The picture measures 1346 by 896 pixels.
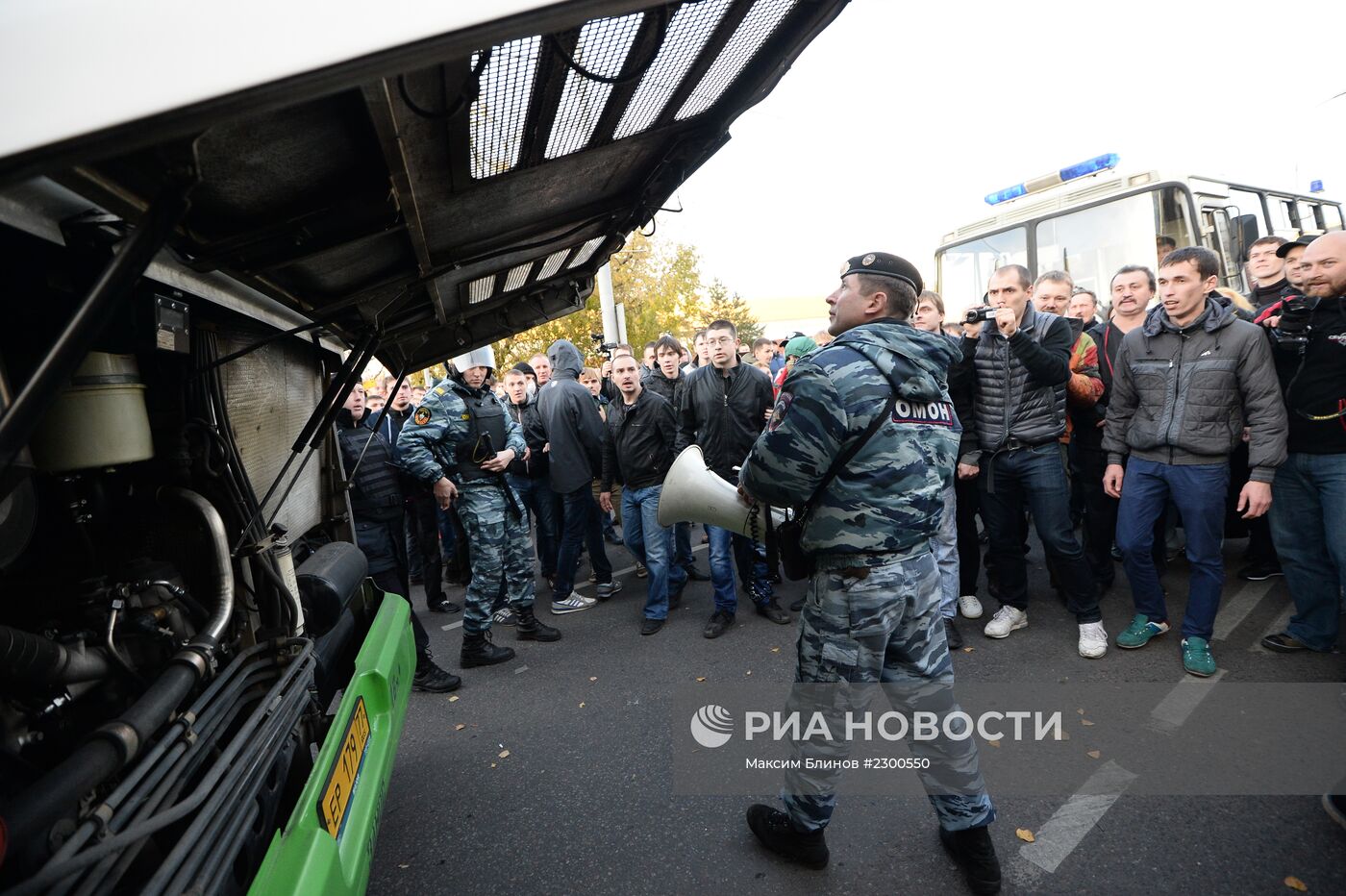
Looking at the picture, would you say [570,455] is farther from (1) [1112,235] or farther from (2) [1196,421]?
(1) [1112,235]

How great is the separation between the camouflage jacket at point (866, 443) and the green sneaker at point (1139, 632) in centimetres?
236

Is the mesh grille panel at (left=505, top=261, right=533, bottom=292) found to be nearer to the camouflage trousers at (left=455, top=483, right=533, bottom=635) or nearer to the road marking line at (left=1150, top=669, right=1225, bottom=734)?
the camouflage trousers at (left=455, top=483, right=533, bottom=635)

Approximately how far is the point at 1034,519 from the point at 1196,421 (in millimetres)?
898

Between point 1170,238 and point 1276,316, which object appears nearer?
point 1276,316

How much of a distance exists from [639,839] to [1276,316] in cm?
391

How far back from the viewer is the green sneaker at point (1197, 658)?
3334 millimetres

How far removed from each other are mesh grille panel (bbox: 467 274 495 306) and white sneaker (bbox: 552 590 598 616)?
305 centimetres

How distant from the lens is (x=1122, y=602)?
14.1ft

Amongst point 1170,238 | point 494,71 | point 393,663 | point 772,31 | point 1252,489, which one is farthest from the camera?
point 1170,238

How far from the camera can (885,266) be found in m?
2.27

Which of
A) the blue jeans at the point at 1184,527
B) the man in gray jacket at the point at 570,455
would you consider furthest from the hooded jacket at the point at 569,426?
the blue jeans at the point at 1184,527

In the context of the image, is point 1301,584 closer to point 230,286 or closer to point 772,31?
point 772,31

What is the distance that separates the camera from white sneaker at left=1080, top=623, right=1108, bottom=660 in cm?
364

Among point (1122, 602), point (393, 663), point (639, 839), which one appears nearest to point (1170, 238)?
point (1122, 602)
